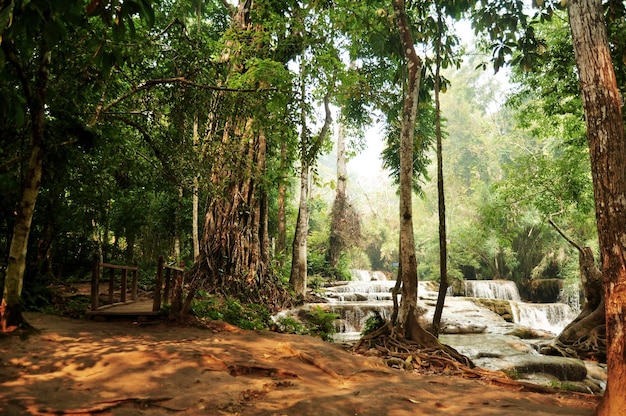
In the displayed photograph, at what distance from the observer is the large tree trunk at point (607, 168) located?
3.62 meters

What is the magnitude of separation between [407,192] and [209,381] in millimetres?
6073

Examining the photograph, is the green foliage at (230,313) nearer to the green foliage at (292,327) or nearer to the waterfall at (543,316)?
the green foliage at (292,327)

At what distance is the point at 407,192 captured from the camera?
9336mm

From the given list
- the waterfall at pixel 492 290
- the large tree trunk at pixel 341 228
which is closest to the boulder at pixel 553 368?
Answer: the waterfall at pixel 492 290

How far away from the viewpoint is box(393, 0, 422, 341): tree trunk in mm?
8883

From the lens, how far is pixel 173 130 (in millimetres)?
8711

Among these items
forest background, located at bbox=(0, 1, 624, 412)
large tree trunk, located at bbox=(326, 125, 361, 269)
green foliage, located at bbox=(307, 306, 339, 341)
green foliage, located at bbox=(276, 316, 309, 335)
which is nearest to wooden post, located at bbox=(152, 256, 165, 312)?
forest background, located at bbox=(0, 1, 624, 412)

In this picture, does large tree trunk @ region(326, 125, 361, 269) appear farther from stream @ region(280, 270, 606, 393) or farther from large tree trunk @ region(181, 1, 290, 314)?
large tree trunk @ region(181, 1, 290, 314)

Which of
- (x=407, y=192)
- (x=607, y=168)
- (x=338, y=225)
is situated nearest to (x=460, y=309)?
(x=407, y=192)

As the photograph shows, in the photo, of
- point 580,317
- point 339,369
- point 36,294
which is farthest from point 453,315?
point 36,294

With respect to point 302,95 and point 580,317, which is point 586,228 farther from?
point 302,95

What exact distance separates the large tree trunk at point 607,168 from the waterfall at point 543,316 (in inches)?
599

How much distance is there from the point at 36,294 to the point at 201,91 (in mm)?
4952

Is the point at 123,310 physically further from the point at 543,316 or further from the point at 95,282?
the point at 543,316
